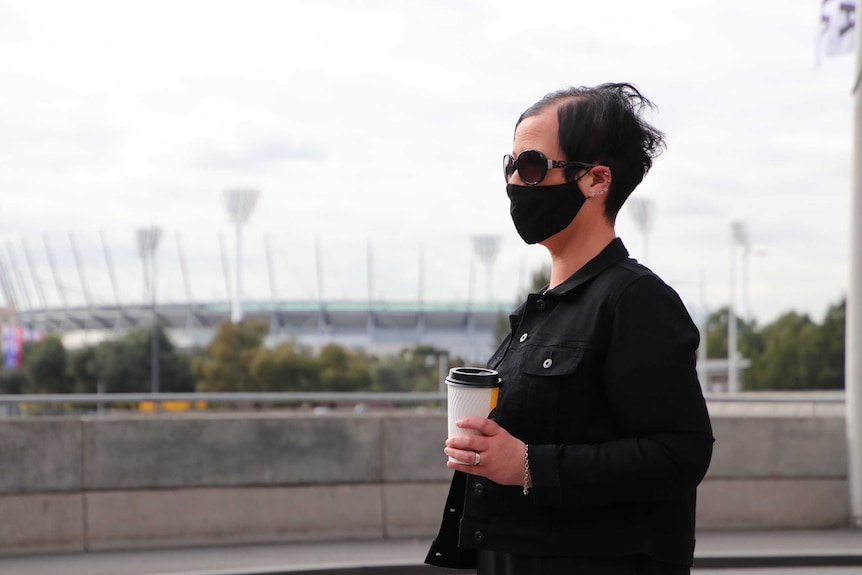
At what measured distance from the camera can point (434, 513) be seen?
9398 millimetres

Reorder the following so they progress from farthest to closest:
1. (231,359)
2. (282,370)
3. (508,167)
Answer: (231,359) < (282,370) < (508,167)

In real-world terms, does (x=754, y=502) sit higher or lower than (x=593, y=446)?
lower

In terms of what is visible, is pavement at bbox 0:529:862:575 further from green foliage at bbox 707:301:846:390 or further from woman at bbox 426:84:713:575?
green foliage at bbox 707:301:846:390

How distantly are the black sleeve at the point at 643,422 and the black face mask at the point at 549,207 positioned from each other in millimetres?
254

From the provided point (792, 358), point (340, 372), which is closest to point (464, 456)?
point (792, 358)

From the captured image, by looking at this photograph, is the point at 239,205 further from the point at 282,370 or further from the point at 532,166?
the point at 532,166

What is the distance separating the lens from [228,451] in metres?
9.02

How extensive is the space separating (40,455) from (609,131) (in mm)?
7359

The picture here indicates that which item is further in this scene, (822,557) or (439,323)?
(439,323)

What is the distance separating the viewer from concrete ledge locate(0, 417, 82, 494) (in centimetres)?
858

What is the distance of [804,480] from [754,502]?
1.97 ft

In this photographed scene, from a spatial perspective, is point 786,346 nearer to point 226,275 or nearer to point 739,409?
point 739,409

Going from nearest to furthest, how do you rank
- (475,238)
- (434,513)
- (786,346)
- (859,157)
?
1. (434,513)
2. (859,157)
3. (786,346)
4. (475,238)

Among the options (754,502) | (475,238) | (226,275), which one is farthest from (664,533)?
(226,275)
